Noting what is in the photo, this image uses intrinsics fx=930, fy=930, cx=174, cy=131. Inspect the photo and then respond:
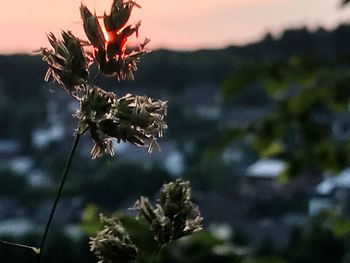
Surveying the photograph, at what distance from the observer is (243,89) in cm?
174

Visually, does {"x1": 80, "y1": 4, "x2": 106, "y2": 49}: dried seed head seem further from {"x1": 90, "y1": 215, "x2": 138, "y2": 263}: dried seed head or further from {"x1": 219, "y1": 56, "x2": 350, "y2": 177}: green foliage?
{"x1": 219, "y1": 56, "x2": 350, "y2": 177}: green foliage

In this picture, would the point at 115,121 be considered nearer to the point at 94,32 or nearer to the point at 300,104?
the point at 94,32

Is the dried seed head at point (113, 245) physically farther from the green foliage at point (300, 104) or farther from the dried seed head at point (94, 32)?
the green foliage at point (300, 104)

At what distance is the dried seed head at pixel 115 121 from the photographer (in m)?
0.45

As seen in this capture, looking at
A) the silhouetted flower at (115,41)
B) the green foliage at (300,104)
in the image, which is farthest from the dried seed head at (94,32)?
the green foliage at (300,104)

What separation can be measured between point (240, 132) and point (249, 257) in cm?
60

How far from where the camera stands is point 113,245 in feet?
1.50

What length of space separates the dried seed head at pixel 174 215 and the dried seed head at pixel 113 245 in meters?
0.02

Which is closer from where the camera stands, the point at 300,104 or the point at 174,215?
the point at 174,215

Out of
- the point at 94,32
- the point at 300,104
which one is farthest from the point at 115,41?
the point at 300,104

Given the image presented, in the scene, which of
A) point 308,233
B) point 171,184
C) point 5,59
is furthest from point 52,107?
point 171,184

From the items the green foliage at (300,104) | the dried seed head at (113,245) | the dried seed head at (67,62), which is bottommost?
the dried seed head at (113,245)

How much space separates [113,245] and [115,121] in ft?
0.20

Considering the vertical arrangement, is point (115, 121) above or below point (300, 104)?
below
